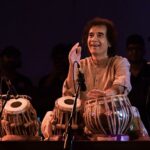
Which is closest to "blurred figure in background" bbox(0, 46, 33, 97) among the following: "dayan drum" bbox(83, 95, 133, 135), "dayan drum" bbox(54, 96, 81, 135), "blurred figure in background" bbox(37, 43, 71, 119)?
"blurred figure in background" bbox(37, 43, 71, 119)

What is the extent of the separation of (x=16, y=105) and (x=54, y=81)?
1258 millimetres

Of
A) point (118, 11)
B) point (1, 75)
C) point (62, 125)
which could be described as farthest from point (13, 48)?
point (62, 125)

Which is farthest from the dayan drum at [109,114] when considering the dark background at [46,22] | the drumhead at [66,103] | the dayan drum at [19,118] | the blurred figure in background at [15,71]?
the dark background at [46,22]

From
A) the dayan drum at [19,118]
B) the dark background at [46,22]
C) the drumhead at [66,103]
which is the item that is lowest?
the dayan drum at [19,118]

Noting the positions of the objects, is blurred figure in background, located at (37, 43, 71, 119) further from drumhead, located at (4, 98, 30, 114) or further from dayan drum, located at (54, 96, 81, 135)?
dayan drum, located at (54, 96, 81, 135)

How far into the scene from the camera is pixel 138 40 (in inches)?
197

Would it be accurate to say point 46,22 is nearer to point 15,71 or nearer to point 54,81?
point 15,71

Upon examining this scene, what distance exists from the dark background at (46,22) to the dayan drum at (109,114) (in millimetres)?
1854

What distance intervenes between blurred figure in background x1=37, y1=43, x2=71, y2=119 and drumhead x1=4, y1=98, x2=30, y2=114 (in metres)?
1.05

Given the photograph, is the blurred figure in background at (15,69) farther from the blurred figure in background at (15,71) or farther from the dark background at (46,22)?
the dark background at (46,22)

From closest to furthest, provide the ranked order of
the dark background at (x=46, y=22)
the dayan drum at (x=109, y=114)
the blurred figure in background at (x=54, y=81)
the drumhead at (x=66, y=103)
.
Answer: the dayan drum at (x=109, y=114)
the drumhead at (x=66, y=103)
the blurred figure in background at (x=54, y=81)
the dark background at (x=46, y=22)

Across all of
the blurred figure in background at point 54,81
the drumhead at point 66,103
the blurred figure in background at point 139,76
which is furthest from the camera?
the blurred figure in background at point 54,81

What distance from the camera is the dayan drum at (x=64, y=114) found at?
3615 mm

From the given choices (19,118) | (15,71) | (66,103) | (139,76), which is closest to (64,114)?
(66,103)
